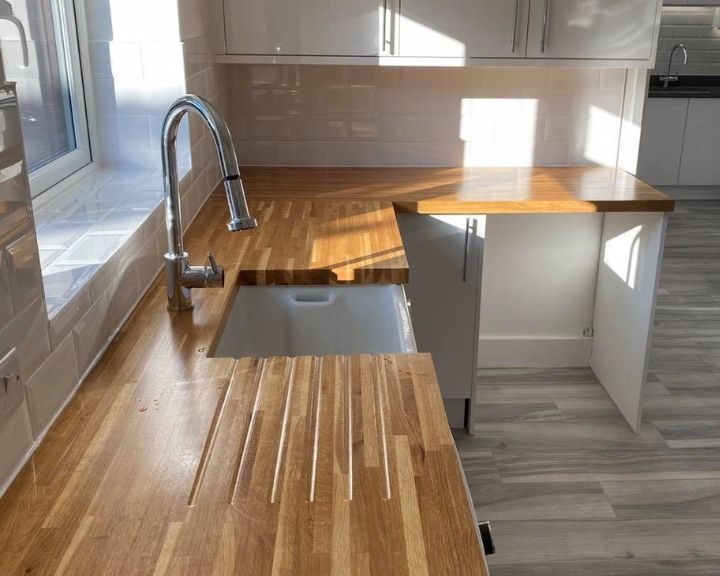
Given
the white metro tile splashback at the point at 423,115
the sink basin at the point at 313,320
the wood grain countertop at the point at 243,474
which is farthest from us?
the white metro tile splashback at the point at 423,115

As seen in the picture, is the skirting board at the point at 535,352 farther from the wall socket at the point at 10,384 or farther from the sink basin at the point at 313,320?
the wall socket at the point at 10,384

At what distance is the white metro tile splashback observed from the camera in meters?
2.91

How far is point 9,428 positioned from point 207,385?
33cm

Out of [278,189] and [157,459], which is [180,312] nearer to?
[157,459]

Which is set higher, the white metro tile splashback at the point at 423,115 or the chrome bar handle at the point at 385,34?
the chrome bar handle at the point at 385,34

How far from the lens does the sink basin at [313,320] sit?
5.95 feet

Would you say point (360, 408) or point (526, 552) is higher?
point (360, 408)

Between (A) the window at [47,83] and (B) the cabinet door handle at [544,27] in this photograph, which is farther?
(B) the cabinet door handle at [544,27]

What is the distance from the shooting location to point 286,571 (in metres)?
0.83

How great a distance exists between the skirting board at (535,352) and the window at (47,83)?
6.32 ft

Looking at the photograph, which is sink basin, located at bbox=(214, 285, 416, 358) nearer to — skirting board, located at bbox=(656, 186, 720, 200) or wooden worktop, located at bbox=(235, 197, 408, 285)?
wooden worktop, located at bbox=(235, 197, 408, 285)

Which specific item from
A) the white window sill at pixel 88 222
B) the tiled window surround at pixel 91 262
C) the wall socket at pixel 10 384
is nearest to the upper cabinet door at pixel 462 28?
the tiled window surround at pixel 91 262

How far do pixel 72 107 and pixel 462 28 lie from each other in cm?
133

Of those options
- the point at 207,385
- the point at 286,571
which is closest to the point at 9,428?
the point at 207,385
